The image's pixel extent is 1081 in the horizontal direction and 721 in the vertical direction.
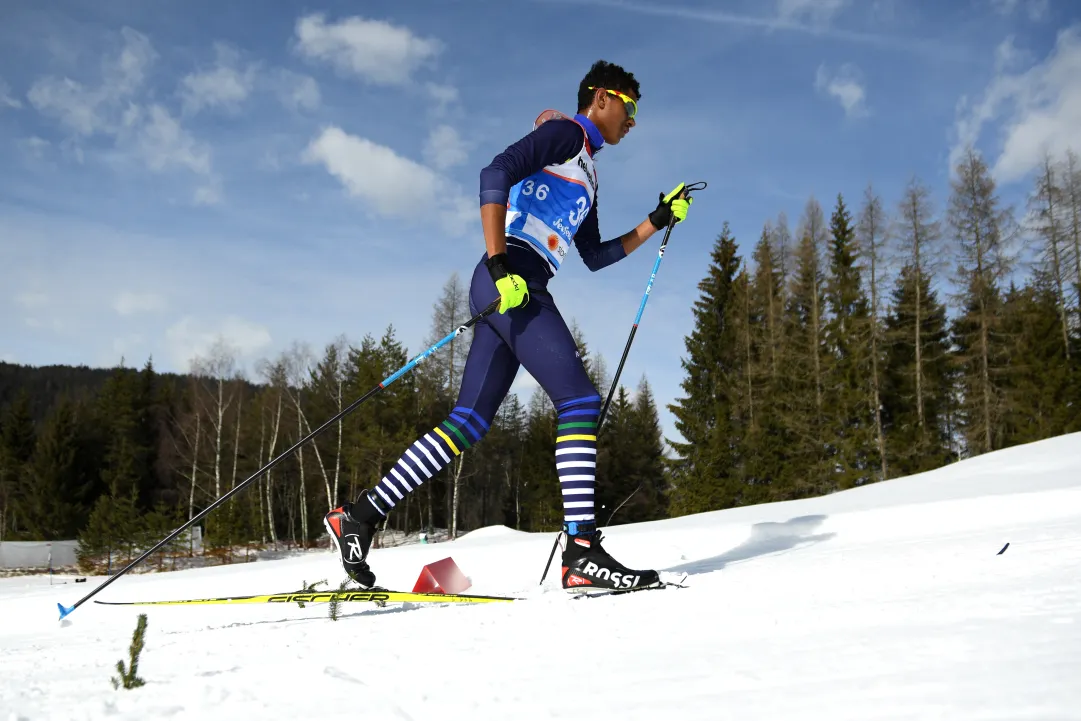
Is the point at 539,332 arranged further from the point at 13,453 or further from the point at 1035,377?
the point at 13,453

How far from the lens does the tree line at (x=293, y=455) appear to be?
29.6 m

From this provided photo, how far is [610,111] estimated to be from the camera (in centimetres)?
332

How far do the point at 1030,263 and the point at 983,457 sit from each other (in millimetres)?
18718

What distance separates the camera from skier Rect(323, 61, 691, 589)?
281cm

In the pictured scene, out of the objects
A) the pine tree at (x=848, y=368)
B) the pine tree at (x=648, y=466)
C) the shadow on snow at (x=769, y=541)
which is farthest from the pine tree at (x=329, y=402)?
the shadow on snow at (x=769, y=541)

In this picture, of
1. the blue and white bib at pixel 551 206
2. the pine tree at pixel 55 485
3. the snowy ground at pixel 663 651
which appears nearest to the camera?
the snowy ground at pixel 663 651

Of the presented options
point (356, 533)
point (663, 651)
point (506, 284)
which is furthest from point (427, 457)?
point (663, 651)

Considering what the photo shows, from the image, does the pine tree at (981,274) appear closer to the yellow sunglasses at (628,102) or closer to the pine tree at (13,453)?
the yellow sunglasses at (628,102)

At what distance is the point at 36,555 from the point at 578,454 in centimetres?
2980

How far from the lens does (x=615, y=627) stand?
177 centimetres

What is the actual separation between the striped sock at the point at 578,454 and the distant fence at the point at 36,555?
2722cm

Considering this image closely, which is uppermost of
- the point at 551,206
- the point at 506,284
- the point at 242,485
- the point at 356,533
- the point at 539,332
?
the point at 551,206

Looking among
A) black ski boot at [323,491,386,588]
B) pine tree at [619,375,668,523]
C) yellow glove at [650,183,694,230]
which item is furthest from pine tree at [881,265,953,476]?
black ski boot at [323,491,386,588]

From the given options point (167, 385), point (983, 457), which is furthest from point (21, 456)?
point (983, 457)
